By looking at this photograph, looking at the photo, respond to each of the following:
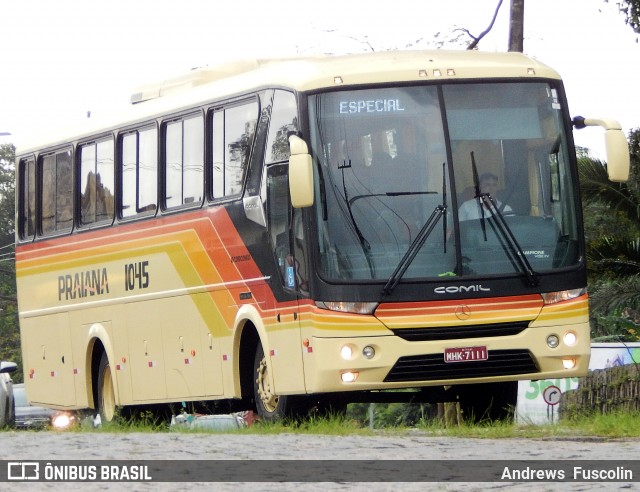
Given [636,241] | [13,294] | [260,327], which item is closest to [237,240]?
[260,327]

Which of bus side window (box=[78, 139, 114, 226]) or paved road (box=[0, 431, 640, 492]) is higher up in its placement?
bus side window (box=[78, 139, 114, 226])

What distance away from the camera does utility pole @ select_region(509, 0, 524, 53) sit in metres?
28.9

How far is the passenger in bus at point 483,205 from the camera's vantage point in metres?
16.1

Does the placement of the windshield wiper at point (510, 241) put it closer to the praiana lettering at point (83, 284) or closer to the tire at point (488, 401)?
the tire at point (488, 401)

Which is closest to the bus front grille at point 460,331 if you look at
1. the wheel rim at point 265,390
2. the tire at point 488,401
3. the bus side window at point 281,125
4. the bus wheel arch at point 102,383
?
the tire at point 488,401

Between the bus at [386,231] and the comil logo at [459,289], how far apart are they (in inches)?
0.5

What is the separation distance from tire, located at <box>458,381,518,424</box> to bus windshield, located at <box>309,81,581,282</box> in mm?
2068

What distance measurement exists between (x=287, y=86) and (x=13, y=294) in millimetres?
69521

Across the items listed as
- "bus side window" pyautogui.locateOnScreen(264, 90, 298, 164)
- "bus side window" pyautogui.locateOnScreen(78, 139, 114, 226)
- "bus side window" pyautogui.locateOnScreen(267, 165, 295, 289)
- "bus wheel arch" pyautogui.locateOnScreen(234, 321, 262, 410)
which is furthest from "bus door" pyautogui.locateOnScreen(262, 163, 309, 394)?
"bus side window" pyautogui.locateOnScreen(78, 139, 114, 226)

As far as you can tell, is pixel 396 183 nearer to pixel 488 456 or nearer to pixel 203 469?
pixel 488 456

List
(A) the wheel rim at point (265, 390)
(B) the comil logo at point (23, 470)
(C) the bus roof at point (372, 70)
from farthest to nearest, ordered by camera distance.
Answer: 1. (A) the wheel rim at point (265, 390)
2. (C) the bus roof at point (372, 70)
3. (B) the comil logo at point (23, 470)

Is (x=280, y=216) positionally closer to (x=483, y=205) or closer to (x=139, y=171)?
(x=483, y=205)

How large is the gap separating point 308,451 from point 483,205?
15.7ft

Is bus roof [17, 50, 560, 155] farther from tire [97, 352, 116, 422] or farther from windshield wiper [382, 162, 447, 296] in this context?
tire [97, 352, 116, 422]
